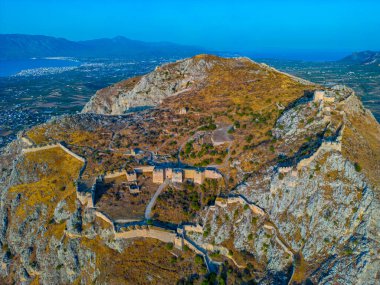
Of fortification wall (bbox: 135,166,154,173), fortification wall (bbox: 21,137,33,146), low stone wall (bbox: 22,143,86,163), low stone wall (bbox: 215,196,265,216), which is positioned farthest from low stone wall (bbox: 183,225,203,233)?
fortification wall (bbox: 21,137,33,146)

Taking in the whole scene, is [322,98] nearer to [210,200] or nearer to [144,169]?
[210,200]

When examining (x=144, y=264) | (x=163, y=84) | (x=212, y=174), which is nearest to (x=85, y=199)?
(x=144, y=264)

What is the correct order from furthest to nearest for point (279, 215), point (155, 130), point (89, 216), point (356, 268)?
point (155, 130) → point (89, 216) → point (279, 215) → point (356, 268)

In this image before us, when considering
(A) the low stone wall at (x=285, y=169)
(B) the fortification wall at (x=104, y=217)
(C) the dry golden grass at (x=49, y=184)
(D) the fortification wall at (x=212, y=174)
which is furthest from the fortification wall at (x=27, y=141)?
(A) the low stone wall at (x=285, y=169)

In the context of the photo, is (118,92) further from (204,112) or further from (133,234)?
(133,234)

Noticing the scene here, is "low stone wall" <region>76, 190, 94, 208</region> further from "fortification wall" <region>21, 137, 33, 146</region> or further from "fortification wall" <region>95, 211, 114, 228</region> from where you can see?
"fortification wall" <region>21, 137, 33, 146</region>

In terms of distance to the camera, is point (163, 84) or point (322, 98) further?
point (163, 84)

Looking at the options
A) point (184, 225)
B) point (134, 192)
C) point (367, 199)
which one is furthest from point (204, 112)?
point (367, 199)

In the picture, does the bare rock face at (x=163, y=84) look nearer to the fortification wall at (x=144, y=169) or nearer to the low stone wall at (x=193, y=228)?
the fortification wall at (x=144, y=169)
